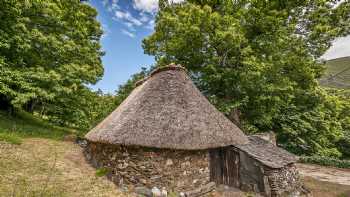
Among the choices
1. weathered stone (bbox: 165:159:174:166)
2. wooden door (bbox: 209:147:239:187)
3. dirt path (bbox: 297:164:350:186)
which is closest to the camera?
weathered stone (bbox: 165:159:174:166)

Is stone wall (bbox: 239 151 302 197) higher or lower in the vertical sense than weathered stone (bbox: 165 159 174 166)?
lower

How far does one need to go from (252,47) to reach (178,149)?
10475 millimetres

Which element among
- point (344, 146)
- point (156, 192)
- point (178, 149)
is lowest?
point (156, 192)

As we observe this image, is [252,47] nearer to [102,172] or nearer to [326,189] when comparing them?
[326,189]

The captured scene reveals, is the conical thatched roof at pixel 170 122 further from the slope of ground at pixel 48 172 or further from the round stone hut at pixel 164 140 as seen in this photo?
the slope of ground at pixel 48 172

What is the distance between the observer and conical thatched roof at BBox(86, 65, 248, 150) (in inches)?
304

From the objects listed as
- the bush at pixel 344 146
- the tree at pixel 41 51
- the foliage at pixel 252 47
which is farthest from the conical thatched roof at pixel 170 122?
the bush at pixel 344 146

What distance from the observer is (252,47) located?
15445 millimetres

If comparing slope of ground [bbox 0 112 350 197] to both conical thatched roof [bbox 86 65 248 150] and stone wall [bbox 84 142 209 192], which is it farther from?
conical thatched roof [bbox 86 65 248 150]

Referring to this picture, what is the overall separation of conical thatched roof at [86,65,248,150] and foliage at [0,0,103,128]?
178 inches

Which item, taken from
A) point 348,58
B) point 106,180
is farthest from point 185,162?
point 348,58

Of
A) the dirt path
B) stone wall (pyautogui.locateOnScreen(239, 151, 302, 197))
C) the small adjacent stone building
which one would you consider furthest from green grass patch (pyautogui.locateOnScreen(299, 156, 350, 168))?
stone wall (pyautogui.locateOnScreen(239, 151, 302, 197))

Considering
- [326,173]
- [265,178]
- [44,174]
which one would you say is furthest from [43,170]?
[326,173]

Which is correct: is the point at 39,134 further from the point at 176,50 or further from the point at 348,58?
the point at 348,58
